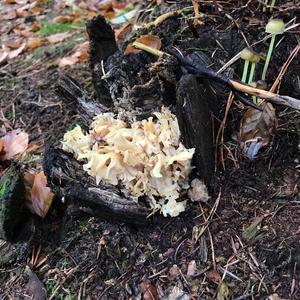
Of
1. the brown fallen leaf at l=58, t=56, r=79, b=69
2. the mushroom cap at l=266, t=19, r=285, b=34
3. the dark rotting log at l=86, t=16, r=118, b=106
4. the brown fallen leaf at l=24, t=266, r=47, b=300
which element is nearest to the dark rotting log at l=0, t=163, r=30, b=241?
the brown fallen leaf at l=24, t=266, r=47, b=300

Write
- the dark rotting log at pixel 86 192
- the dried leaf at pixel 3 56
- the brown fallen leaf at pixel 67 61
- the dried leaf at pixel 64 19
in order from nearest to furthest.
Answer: the dark rotting log at pixel 86 192, the brown fallen leaf at pixel 67 61, the dried leaf at pixel 3 56, the dried leaf at pixel 64 19

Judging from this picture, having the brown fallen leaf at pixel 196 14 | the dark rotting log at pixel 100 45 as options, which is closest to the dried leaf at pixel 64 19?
the dark rotting log at pixel 100 45

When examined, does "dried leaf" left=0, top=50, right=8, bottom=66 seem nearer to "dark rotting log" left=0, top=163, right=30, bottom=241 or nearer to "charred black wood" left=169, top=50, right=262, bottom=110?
"dark rotting log" left=0, top=163, right=30, bottom=241

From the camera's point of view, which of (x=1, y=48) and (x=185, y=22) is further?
(x=1, y=48)

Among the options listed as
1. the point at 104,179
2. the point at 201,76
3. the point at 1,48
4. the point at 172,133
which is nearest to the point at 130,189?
the point at 104,179

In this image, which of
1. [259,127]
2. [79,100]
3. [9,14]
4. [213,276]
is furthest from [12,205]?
[9,14]

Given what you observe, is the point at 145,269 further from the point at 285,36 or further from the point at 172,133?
the point at 285,36

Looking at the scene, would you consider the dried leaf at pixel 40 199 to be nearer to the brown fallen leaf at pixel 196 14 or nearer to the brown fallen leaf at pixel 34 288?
the brown fallen leaf at pixel 34 288
